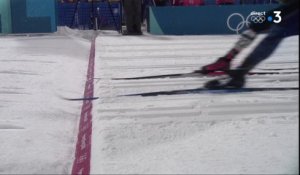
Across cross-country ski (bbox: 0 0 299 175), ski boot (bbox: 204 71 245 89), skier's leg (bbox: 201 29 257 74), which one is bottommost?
cross-country ski (bbox: 0 0 299 175)

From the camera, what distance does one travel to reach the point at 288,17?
2.51m

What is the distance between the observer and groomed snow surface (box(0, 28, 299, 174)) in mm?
3057

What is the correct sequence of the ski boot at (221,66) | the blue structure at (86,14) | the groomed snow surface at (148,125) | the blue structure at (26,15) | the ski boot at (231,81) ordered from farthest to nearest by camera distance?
the blue structure at (86,14), the blue structure at (26,15), the ski boot at (221,66), the ski boot at (231,81), the groomed snow surface at (148,125)

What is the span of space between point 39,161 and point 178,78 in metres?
3.59

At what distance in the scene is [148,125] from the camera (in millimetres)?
3994

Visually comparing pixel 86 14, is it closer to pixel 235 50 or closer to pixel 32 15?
pixel 32 15

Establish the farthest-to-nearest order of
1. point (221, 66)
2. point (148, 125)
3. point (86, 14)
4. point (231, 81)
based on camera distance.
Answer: point (86, 14) → point (221, 66) → point (231, 81) → point (148, 125)

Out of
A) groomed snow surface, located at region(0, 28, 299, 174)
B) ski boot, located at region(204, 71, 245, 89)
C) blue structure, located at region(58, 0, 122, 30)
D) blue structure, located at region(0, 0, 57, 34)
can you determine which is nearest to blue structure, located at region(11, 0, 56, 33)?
blue structure, located at region(0, 0, 57, 34)

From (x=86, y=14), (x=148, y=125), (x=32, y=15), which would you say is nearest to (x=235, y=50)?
(x=148, y=125)

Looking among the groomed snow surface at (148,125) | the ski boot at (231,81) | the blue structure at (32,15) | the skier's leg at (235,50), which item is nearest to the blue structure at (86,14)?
the blue structure at (32,15)

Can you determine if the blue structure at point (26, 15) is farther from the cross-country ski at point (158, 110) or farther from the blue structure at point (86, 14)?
the cross-country ski at point (158, 110)

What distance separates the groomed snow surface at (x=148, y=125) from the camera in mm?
3057


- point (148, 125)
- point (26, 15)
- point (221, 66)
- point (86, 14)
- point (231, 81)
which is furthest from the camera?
point (86, 14)

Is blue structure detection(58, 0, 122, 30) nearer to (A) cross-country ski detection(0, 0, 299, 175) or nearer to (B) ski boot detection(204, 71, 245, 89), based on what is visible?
(A) cross-country ski detection(0, 0, 299, 175)
